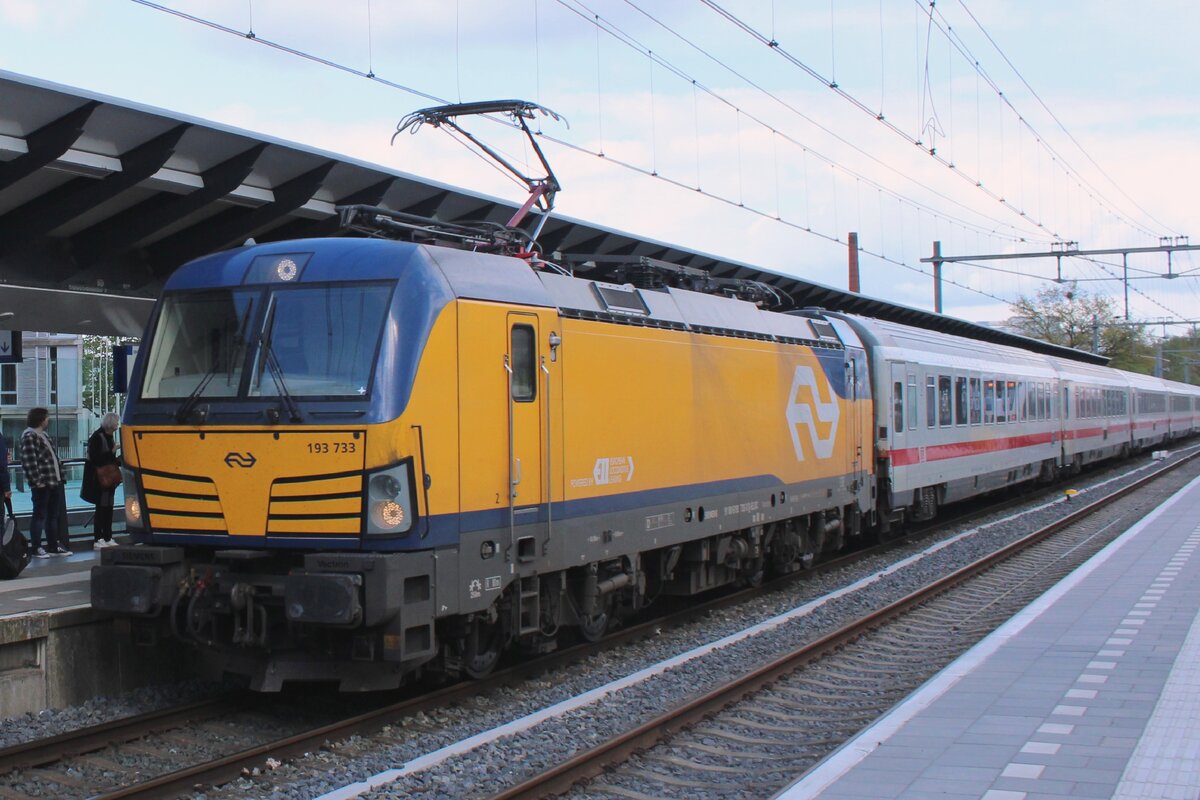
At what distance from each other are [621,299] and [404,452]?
335 centimetres

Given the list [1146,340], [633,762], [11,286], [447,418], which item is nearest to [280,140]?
[11,286]

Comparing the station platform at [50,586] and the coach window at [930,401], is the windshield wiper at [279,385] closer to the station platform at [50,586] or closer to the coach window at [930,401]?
the station platform at [50,586]

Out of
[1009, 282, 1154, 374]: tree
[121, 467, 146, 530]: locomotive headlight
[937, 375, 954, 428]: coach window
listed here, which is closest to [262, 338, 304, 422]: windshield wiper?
[121, 467, 146, 530]: locomotive headlight

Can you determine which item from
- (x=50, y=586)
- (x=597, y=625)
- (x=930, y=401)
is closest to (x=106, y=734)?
(x=50, y=586)

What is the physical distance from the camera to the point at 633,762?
732 cm

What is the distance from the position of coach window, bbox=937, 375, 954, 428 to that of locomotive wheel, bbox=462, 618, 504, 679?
41.8 feet

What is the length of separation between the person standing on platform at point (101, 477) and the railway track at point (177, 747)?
4790 mm

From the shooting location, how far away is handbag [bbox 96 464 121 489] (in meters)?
12.5

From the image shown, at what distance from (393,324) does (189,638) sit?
101 inches

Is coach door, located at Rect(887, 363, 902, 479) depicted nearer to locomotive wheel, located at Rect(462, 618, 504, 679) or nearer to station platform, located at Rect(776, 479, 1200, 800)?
station platform, located at Rect(776, 479, 1200, 800)

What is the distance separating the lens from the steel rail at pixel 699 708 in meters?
6.59

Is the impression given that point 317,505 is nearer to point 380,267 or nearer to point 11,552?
point 380,267

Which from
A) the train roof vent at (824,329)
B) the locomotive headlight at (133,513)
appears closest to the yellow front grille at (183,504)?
the locomotive headlight at (133,513)

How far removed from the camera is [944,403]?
802 inches
